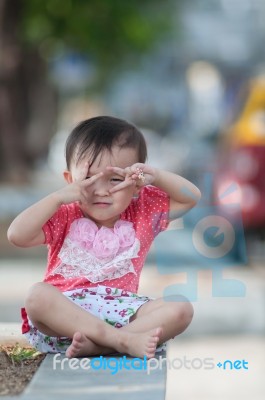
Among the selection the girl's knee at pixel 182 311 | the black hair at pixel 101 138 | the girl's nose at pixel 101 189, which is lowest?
the girl's knee at pixel 182 311

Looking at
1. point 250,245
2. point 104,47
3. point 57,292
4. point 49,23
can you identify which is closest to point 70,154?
point 57,292

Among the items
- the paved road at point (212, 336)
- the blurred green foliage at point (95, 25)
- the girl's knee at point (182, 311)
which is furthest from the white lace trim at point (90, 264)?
the blurred green foliage at point (95, 25)

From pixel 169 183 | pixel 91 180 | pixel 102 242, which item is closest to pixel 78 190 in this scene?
pixel 91 180

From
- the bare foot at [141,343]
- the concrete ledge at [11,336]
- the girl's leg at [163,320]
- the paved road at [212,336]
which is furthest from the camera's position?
the paved road at [212,336]

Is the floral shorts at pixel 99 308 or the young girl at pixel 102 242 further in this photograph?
the floral shorts at pixel 99 308

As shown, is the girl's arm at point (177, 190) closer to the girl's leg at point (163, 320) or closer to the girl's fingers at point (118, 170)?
the girl's fingers at point (118, 170)

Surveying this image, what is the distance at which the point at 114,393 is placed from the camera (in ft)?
11.4

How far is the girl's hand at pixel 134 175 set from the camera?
4078mm

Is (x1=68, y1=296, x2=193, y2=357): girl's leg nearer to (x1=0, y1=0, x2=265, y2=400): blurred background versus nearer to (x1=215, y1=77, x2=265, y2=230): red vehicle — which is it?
(x1=0, y1=0, x2=265, y2=400): blurred background

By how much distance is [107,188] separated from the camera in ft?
13.6

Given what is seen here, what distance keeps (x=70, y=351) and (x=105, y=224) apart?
543 mm

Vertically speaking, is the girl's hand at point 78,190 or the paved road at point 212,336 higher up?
the girl's hand at point 78,190

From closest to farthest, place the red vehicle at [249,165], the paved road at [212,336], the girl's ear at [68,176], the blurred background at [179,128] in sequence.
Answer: the girl's ear at [68,176], the paved road at [212,336], the blurred background at [179,128], the red vehicle at [249,165]

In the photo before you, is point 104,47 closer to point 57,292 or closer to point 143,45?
point 143,45
